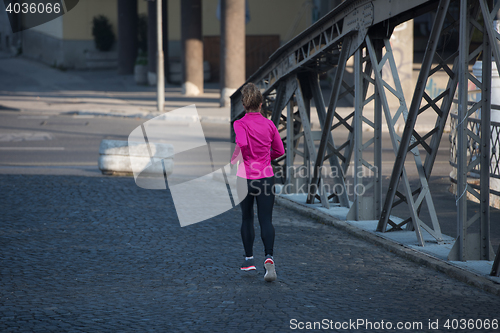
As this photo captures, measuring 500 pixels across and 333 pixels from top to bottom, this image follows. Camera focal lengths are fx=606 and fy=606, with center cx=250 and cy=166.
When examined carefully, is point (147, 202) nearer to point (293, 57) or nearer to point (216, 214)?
point (216, 214)

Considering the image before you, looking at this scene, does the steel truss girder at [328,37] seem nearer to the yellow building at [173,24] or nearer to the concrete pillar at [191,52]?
Answer: the concrete pillar at [191,52]

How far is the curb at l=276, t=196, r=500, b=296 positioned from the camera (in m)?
5.27

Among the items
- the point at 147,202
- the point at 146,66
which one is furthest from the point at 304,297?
the point at 146,66

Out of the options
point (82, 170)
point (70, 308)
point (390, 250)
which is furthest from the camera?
point (82, 170)

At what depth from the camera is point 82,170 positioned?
12141mm

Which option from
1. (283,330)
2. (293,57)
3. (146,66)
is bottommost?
(283,330)

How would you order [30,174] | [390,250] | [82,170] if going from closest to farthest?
1. [390,250]
2. [30,174]
3. [82,170]

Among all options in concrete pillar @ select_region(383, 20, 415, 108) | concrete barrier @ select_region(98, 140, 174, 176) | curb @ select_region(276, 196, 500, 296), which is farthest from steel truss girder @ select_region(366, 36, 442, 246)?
concrete pillar @ select_region(383, 20, 415, 108)

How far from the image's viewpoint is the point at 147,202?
30.0 feet

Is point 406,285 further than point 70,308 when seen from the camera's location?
Yes

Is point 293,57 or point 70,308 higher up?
point 293,57

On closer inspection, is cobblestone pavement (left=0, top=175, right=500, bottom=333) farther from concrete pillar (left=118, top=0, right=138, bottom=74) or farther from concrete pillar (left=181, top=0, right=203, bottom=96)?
concrete pillar (left=118, top=0, right=138, bottom=74)

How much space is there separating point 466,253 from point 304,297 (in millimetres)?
1850

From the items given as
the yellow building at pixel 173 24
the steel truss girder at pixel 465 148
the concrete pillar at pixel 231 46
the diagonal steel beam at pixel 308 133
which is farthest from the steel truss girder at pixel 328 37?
the yellow building at pixel 173 24
